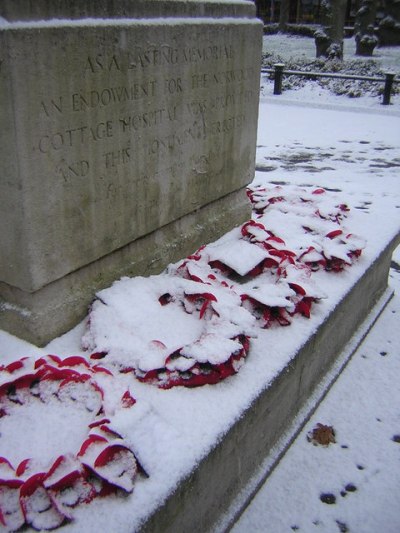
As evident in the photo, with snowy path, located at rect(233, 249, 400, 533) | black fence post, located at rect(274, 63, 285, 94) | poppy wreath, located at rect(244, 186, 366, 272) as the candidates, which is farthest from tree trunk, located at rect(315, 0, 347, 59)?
snowy path, located at rect(233, 249, 400, 533)

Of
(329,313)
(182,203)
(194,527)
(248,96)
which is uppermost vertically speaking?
(248,96)

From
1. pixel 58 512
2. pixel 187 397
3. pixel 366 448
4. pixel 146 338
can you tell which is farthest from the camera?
pixel 366 448

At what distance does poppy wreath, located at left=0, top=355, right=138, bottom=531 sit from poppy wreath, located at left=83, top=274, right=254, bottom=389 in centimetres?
19

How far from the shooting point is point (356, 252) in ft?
11.9

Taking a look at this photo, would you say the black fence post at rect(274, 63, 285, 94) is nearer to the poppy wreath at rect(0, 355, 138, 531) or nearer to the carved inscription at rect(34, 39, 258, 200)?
the carved inscription at rect(34, 39, 258, 200)

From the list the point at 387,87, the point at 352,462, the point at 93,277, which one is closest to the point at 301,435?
the point at 352,462

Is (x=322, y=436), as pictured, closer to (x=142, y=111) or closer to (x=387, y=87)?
(x=142, y=111)

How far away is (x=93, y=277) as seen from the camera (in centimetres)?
284

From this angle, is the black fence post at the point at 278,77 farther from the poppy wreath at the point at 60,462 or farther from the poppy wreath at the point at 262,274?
the poppy wreath at the point at 60,462

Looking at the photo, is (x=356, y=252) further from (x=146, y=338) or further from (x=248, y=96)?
(x=146, y=338)

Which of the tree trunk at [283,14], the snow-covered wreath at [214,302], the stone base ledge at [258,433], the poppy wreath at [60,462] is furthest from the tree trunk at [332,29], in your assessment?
the poppy wreath at [60,462]

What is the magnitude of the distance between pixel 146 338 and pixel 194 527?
82cm

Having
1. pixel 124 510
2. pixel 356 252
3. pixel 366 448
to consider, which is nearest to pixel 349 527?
pixel 366 448

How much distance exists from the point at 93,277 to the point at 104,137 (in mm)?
667
